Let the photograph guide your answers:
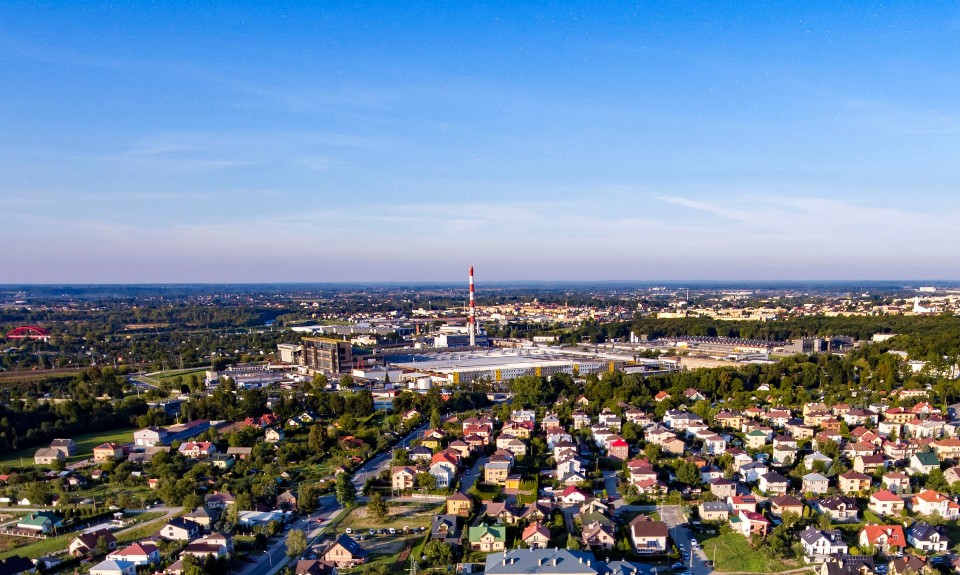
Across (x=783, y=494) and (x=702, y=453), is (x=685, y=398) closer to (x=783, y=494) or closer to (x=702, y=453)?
(x=702, y=453)

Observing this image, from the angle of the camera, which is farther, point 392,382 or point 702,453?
point 392,382

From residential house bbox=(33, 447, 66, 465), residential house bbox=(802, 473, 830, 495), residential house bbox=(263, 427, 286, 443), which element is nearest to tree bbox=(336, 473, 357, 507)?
residential house bbox=(263, 427, 286, 443)

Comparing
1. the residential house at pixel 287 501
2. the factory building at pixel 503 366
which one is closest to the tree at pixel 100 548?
the residential house at pixel 287 501

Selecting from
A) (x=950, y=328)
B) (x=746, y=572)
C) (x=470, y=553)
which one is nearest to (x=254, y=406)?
(x=470, y=553)

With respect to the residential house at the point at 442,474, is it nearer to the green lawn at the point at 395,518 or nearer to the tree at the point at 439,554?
the green lawn at the point at 395,518

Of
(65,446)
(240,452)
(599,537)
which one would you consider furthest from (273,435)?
(599,537)

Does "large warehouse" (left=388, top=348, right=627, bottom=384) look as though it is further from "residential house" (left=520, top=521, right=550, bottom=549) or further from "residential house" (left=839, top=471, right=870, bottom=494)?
"residential house" (left=520, top=521, right=550, bottom=549)

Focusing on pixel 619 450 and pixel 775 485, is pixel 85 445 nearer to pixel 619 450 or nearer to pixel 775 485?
pixel 619 450
